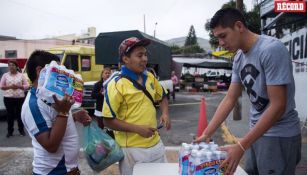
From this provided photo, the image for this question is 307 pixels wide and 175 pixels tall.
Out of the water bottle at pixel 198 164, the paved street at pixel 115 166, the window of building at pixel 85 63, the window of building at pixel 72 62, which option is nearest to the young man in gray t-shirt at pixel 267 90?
the water bottle at pixel 198 164

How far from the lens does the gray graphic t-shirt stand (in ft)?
8.11

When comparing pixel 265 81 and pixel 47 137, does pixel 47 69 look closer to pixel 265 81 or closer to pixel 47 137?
pixel 47 137

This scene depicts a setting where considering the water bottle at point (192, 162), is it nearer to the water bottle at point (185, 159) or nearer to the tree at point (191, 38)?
the water bottle at point (185, 159)

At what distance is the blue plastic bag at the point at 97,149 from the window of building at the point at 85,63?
43.6ft

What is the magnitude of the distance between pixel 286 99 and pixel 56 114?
5.04 ft

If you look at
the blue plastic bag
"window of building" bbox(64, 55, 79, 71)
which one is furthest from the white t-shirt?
"window of building" bbox(64, 55, 79, 71)

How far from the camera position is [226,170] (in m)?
2.35

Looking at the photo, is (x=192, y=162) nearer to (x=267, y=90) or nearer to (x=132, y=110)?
(x=267, y=90)

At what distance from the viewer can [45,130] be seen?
255cm

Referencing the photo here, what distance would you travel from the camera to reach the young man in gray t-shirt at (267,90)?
246 cm

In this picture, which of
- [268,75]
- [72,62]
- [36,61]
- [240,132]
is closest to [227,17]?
[268,75]

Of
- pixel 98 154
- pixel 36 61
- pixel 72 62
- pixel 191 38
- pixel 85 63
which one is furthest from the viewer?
pixel 191 38

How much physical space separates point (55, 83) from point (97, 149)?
867mm

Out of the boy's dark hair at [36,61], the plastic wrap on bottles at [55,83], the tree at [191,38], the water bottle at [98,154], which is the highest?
the tree at [191,38]
